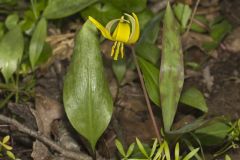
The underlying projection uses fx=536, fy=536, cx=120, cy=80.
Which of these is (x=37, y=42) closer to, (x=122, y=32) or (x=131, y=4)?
(x=131, y=4)

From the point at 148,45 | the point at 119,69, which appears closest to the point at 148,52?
the point at 148,45

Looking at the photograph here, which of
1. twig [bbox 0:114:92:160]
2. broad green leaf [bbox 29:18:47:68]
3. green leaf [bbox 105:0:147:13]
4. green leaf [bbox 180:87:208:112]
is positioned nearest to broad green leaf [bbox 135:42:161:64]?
green leaf [bbox 105:0:147:13]

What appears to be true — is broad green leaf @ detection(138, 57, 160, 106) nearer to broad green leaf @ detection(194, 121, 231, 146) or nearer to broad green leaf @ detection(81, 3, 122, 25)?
broad green leaf @ detection(194, 121, 231, 146)

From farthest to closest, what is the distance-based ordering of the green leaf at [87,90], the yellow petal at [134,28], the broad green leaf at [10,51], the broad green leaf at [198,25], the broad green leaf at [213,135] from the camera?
1. the broad green leaf at [198,25]
2. the broad green leaf at [10,51]
3. the broad green leaf at [213,135]
4. the green leaf at [87,90]
5. the yellow petal at [134,28]

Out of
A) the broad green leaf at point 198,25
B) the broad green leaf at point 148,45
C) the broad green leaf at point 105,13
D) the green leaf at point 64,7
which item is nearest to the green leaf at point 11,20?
the green leaf at point 64,7

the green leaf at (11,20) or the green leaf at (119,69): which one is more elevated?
the green leaf at (11,20)

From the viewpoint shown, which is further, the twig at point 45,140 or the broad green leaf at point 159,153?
the twig at point 45,140

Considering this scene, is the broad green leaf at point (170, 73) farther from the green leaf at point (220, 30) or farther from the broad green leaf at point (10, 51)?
the green leaf at point (220, 30)

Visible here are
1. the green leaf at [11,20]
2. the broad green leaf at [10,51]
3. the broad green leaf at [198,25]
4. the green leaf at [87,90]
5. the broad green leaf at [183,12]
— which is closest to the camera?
the green leaf at [87,90]
